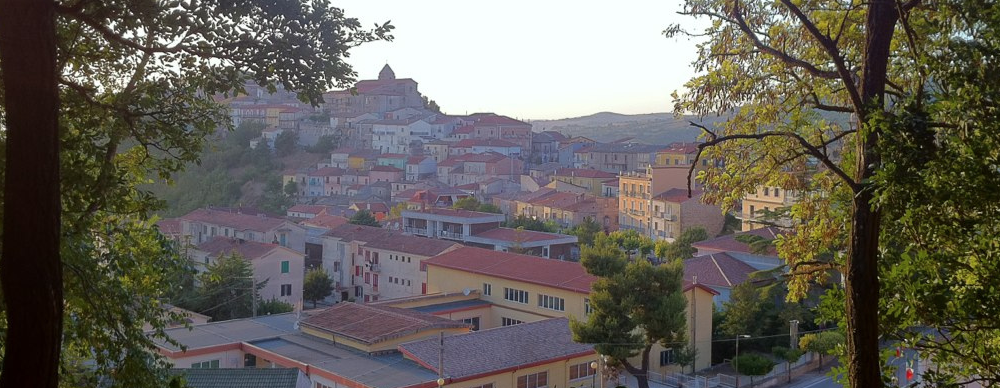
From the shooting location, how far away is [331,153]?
78.9m

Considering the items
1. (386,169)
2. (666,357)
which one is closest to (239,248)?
(666,357)

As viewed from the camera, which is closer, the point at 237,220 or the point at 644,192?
the point at 237,220

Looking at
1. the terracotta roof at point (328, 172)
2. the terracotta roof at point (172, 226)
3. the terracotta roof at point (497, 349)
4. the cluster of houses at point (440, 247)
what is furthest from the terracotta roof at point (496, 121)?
the terracotta roof at point (497, 349)

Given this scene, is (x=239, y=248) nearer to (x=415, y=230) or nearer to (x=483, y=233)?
(x=483, y=233)

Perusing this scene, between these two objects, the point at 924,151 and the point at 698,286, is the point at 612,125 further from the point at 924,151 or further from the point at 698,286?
the point at 924,151

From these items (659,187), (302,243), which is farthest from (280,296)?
(659,187)

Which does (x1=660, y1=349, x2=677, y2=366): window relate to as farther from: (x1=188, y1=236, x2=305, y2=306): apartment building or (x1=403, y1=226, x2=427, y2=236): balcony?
(x1=403, y1=226, x2=427, y2=236): balcony

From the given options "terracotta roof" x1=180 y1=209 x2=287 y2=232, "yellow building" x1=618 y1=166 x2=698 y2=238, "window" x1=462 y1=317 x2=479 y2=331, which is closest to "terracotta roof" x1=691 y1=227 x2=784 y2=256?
"yellow building" x1=618 y1=166 x2=698 y2=238

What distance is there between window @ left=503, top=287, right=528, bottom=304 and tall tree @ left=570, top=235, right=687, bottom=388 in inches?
219

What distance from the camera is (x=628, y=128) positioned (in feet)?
499

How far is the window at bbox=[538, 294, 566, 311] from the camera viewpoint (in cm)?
2609

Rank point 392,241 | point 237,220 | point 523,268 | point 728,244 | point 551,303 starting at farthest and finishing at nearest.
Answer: point 237,220
point 392,241
point 728,244
point 523,268
point 551,303

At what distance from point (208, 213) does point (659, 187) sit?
76.1ft

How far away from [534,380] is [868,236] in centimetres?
1603
